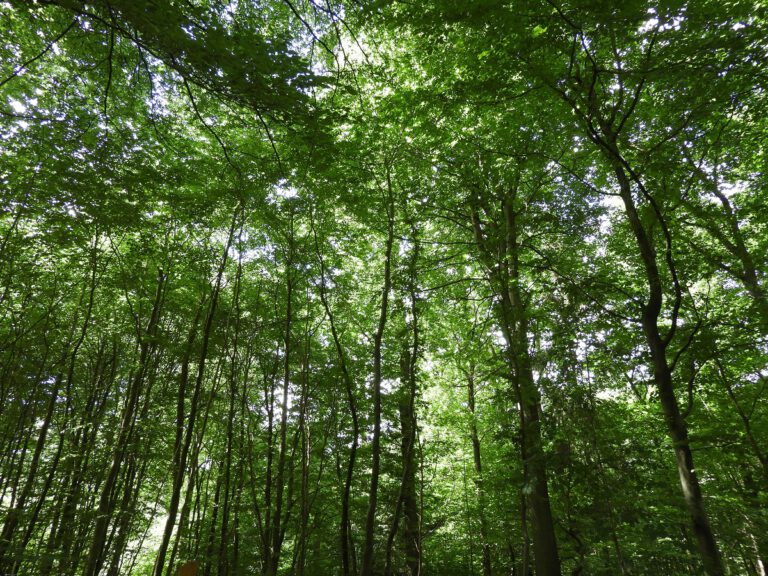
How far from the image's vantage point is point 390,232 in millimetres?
5434

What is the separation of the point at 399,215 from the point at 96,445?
24.4ft

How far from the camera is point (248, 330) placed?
350 inches

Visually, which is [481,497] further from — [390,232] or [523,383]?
[390,232]

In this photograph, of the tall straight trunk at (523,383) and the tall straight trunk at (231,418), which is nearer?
the tall straight trunk at (523,383)

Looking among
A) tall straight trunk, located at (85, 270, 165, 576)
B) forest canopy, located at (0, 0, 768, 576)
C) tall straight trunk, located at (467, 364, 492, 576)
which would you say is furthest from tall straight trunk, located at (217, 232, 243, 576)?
tall straight trunk, located at (467, 364, 492, 576)

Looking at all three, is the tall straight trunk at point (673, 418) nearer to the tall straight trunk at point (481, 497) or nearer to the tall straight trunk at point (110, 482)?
the tall straight trunk at point (481, 497)

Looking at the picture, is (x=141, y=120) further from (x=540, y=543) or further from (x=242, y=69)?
(x=540, y=543)

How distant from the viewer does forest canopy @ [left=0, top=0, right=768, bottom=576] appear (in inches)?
135

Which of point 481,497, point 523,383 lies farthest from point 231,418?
point 481,497

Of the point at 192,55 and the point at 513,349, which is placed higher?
the point at 192,55

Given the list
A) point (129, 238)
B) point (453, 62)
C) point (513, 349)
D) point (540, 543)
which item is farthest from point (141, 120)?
point (540, 543)

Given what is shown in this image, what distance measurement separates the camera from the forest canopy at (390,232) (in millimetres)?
3432

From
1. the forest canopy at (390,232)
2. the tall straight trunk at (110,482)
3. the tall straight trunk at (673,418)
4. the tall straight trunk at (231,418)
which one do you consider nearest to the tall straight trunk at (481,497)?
the forest canopy at (390,232)

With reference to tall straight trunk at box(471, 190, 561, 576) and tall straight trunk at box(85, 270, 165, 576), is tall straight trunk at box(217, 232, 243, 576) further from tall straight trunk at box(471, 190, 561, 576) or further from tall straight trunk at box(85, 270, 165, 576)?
tall straight trunk at box(471, 190, 561, 576)
